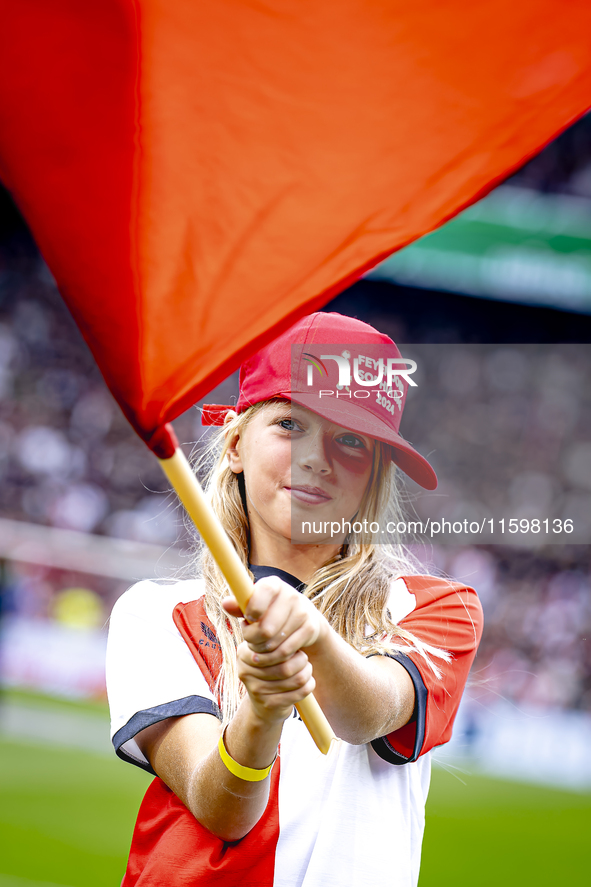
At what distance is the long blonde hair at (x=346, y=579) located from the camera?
1281 mm

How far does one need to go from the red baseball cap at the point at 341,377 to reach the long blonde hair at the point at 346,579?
0.05 meters

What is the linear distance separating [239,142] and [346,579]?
27.3 inches

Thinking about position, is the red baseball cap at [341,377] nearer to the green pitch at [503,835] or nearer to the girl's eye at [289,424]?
the girl's eye at [289,424]

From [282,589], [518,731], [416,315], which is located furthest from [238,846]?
[416,315]

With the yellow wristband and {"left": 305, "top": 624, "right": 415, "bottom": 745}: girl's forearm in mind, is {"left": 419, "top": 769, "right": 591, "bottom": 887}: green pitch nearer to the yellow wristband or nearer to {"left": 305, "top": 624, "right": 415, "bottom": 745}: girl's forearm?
{"left": 305, "top": 624, "right": 415, "bottom": 745}: girl's forearm

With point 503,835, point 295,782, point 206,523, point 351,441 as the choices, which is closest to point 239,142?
point 206,523

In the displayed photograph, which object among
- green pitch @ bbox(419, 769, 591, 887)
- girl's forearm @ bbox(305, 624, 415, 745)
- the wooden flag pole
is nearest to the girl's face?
girl's forearm @ bbox(305, 624, 415, 745)

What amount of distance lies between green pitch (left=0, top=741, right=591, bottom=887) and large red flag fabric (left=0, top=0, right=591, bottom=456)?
3.06 m

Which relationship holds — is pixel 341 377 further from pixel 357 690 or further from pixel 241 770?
pixel 241 770

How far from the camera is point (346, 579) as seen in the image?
4.36ft

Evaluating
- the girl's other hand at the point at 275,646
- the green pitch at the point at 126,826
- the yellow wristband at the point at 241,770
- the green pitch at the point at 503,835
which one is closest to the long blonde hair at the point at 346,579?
the yellow wristband at the point at 241,770

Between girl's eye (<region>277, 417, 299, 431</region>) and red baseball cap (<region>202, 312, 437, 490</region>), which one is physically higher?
red baseball cap (<region>202, 312, 437, 490</region>)

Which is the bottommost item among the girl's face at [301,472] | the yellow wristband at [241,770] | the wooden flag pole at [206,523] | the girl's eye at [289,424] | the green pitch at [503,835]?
the green pitch at [503,835]

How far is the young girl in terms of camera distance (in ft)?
3.76
